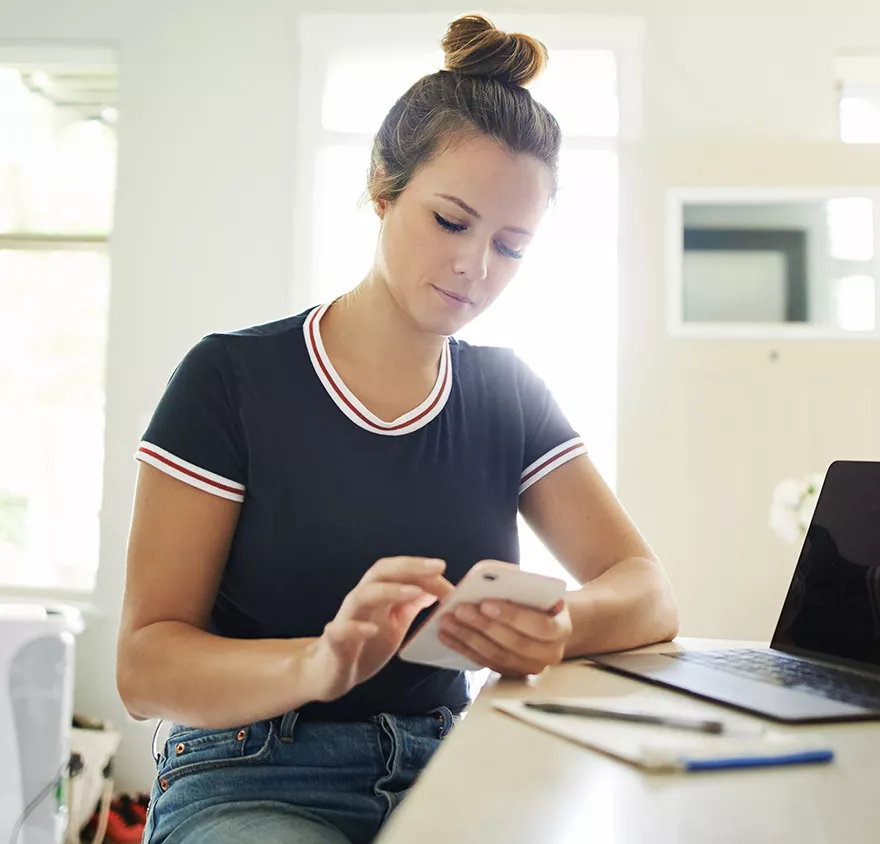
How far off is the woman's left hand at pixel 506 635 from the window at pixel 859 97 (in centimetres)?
289

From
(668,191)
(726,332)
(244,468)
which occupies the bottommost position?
(244,468)

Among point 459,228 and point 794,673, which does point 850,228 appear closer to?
point 459,228

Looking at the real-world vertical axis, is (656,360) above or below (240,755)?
above

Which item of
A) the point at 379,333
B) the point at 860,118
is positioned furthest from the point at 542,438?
the point at 860,118

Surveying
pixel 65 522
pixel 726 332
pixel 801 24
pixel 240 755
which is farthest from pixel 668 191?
pixel 240 755

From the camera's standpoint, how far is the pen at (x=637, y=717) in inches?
27.0

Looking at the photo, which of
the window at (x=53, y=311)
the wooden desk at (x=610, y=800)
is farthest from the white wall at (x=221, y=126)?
the wooden desk at (x=610, y=800)

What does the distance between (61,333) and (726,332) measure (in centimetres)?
231

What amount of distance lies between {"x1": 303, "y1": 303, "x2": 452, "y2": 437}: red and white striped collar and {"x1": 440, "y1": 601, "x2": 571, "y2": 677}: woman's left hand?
35 centimetres

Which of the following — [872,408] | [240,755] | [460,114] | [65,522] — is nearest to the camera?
[240,755]

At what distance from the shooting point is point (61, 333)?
367cm

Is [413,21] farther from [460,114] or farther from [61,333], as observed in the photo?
[460,114]

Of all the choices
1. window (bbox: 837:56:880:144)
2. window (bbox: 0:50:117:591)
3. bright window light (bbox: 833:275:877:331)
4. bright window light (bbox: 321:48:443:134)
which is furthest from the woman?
window (bbox: 0:50:117:591)

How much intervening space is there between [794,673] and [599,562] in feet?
1.12
